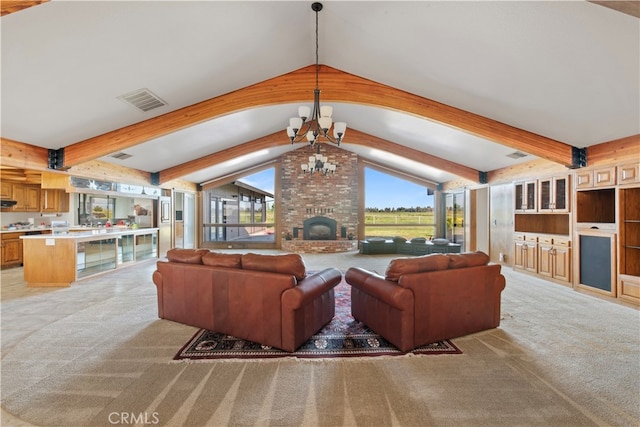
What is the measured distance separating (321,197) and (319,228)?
1.13m

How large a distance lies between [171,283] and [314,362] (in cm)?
200

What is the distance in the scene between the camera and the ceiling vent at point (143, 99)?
397cm

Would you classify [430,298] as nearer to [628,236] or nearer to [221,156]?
[628,236]

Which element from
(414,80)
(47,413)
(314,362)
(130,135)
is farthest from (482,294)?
(130,135)

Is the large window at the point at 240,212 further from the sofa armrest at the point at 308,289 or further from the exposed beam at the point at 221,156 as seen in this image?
the sofa armrest at the point at 308,289

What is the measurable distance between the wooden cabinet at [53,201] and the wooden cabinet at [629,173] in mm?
11635

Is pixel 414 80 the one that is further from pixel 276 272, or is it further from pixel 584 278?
pixel 584 278

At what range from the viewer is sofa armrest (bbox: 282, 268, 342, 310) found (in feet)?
8.34

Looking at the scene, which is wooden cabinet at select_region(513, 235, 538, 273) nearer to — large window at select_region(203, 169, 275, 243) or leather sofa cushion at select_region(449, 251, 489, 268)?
leather sofa cushion at select_region(449, 251, 489, 268)

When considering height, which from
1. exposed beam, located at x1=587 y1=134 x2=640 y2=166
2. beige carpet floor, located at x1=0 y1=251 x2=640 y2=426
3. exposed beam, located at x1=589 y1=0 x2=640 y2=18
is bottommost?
beige carpet floor, located at x1=0 y1=251 x2=640 y2=426

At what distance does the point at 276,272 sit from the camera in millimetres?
2771

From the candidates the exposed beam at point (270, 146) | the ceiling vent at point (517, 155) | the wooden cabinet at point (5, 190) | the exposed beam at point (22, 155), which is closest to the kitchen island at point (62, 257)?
the exposed beam at point (22, 155)

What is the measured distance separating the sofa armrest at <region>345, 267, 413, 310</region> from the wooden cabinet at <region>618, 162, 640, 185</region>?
13.3 ft

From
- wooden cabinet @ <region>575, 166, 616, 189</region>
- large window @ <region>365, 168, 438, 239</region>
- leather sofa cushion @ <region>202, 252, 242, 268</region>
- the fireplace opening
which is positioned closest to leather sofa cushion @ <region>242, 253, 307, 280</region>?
leather sofa cushion @ <region>202, 252, 242, 268</region>
